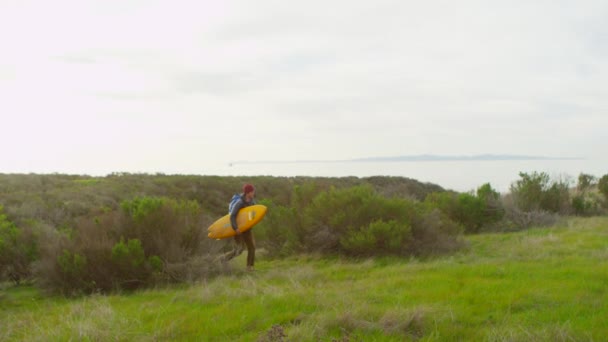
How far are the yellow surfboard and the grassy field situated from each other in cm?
75

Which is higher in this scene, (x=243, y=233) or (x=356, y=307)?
(x=243, y=233)

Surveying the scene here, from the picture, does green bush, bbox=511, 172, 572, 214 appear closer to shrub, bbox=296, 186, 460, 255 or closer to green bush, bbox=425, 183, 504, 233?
green bush, bbox=425, 183, 504, 233

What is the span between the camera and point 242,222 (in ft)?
29.8

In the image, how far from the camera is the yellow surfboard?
353 inches

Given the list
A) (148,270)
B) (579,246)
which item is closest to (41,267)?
(148,270)

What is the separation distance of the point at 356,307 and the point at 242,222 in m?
3.96

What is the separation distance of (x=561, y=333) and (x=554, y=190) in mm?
16565

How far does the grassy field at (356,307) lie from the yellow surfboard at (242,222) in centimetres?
75

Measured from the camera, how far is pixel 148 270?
8.13 metres

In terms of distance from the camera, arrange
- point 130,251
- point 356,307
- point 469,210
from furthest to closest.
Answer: point 469,210, point 130,251, point 356,307

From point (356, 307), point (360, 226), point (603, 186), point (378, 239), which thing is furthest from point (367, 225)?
point (603, 186)

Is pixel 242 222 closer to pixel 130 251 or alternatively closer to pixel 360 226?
pixel 130 251

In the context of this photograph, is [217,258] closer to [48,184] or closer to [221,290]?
[221,290]

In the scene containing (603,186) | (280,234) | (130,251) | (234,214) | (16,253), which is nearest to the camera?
(130,251)
